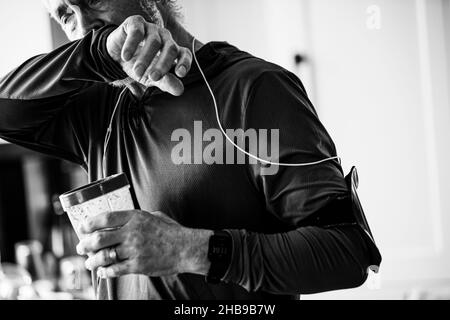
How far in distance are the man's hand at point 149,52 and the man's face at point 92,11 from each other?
16 centimetres

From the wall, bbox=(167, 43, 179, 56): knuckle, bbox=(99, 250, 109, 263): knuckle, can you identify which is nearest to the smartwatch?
bbox=(99, 250, 109, 263): knuckle

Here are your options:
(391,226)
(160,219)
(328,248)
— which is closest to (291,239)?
(328,248)

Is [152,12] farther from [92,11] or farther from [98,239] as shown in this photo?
[98,239]

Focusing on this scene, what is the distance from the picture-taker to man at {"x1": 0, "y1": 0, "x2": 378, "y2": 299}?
0.63 m

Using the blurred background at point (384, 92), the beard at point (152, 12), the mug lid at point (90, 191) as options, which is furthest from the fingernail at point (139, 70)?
the blurred background at point (384, 92)

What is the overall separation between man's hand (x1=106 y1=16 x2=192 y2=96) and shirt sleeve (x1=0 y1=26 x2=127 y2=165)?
0.06 metres

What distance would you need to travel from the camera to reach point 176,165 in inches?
29.6

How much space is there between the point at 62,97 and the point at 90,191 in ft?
0.78

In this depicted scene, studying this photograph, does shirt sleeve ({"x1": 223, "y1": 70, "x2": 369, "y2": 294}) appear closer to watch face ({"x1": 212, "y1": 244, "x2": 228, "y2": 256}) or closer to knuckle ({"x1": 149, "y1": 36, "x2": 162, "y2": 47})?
watch face ({"x1": 212, "y1": 244, "x2": 228, "y2": 256})

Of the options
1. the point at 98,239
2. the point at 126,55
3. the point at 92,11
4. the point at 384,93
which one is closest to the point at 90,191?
the point at 98,239

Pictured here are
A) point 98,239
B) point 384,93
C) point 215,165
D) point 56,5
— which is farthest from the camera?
point 384,93

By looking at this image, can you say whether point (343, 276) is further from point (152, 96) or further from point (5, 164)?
point (5, 164)

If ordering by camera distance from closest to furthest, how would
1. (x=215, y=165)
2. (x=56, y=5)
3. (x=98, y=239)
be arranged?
(x=98, y=239) → (x=215, y=165) → (x=56, y=5)

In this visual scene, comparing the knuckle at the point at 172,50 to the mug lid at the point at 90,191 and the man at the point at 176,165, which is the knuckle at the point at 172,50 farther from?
the mug lid at the point at 90,191
